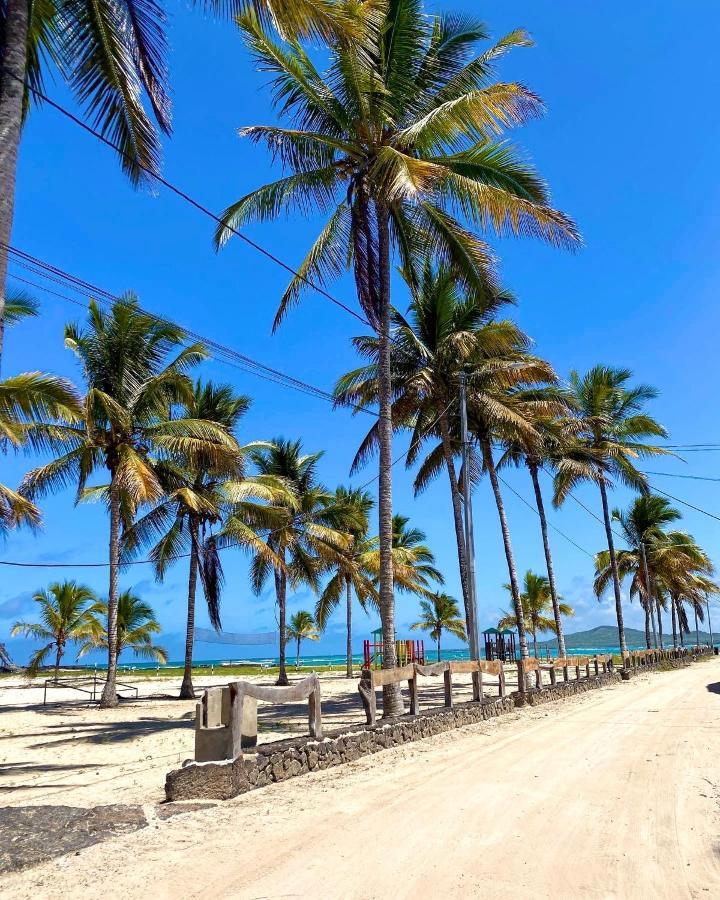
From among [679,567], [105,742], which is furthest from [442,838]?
[679,567]

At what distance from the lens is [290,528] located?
29266 mm

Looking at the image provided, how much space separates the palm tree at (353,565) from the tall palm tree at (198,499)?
6.78 meters

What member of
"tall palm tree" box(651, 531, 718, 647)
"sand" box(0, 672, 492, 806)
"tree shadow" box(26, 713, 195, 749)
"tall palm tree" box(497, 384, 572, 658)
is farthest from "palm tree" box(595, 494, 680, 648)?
"tree shadow" box(26, 713, 195, 749)

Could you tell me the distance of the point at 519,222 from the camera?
513 inches

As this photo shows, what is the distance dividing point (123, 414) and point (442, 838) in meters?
16.6

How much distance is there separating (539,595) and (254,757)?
4843 centimetres

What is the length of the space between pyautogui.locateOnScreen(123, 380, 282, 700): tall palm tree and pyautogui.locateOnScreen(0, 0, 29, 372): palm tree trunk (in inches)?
555

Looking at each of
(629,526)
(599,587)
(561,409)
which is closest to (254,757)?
(561,409)

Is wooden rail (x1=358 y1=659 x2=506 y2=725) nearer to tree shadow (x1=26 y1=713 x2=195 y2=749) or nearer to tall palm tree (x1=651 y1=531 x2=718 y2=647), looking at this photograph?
tree shadow (x1=26 y1=713 x2=195 y2=749)

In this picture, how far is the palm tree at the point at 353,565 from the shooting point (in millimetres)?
31369

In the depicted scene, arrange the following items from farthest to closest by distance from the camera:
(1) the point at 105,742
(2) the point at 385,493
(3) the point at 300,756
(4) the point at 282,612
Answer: (4) the point at 282,612
(1) the point at 105,742
(2) the point at 385,493
(3) the point at 300,756

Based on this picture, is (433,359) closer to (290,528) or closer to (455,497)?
(455,497)

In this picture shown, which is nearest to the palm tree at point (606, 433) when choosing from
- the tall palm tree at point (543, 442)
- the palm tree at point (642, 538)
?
the tall palm tree at point (543, 442)

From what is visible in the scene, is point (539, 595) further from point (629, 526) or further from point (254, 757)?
point (254, 757)
